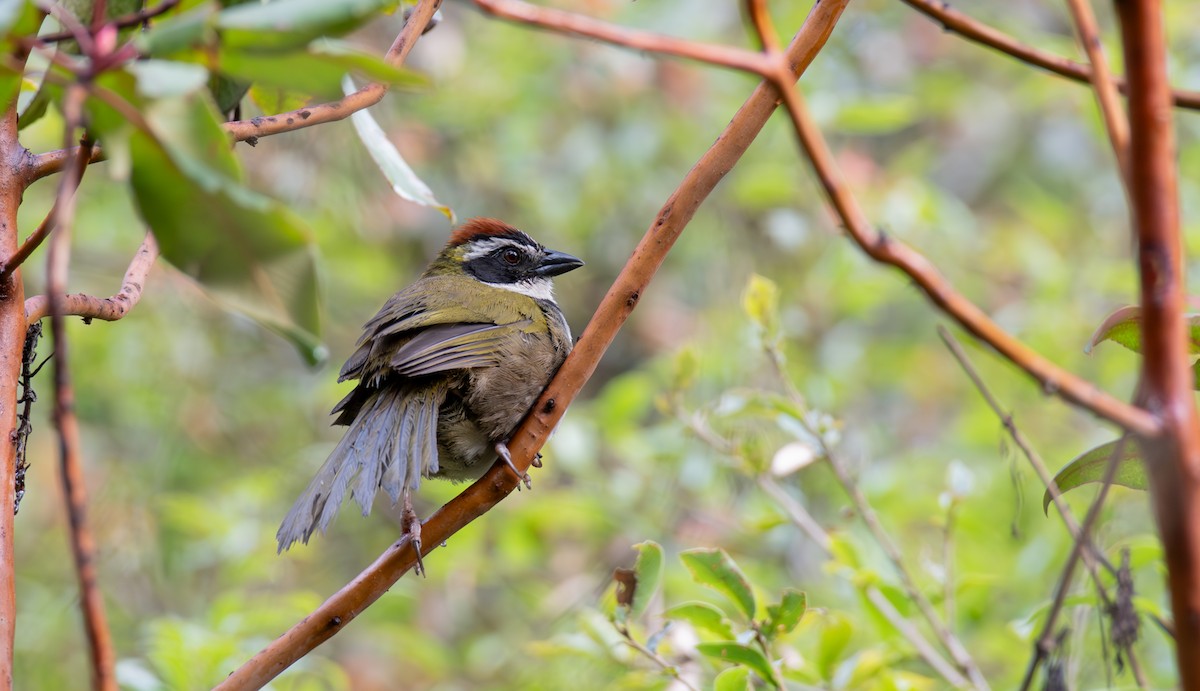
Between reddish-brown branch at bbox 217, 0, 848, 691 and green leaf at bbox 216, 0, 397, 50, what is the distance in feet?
2.83

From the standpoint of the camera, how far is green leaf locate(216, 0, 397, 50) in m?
1.16

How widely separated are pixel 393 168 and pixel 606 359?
6062 mm

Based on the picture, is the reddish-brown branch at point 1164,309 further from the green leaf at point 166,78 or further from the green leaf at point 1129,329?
the green leaf at point 166,78

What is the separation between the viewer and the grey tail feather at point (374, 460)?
2514 millimetres

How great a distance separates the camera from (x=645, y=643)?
263cm

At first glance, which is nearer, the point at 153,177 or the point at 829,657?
the point at 153,177

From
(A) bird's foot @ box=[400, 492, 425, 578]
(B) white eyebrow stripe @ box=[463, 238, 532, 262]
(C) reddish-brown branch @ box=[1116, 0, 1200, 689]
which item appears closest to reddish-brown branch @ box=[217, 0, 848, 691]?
(A) bird's foot @ box=[400, 492, 425, 578]

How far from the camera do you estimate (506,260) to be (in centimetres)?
434

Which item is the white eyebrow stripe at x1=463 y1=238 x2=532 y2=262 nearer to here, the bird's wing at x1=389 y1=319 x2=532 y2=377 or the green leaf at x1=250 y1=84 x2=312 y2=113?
the bird's wing at x1=389 y1=319 x2=532 y2=377

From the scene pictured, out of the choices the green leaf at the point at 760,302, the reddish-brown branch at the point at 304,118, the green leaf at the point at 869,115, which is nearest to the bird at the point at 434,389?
the green leaf at the point at 760,302

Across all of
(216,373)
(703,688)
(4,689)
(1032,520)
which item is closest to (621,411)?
(1032,520)

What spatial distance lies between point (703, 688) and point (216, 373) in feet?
16.4

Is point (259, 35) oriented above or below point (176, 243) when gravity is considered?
above

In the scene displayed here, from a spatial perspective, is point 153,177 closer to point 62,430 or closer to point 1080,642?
point 62,430
